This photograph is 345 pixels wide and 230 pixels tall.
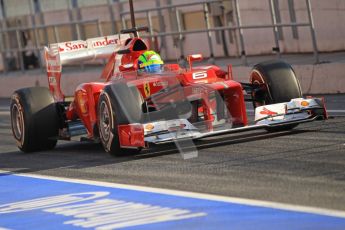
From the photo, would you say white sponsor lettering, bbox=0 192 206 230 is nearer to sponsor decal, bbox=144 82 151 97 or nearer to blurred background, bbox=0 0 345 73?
sponsor decal, bbox=144 82 151 97

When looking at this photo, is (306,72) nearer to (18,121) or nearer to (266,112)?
(18,121)

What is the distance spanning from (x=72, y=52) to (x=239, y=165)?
4.98 m

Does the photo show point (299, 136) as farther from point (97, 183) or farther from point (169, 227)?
point (169, 227)

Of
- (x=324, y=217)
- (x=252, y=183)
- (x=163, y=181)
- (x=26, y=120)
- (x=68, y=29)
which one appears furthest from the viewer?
(x=68, y=29)

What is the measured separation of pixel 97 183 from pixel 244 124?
219 cm

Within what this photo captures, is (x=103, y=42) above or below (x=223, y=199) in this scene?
above

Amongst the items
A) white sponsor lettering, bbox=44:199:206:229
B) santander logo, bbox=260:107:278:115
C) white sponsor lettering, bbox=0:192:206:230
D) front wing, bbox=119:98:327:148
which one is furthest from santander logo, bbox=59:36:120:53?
white sponsor lettering, bbox=44:199:206:229

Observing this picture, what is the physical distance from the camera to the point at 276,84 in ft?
42.1

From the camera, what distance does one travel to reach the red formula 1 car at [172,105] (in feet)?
39.4

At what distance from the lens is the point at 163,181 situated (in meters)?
10.3

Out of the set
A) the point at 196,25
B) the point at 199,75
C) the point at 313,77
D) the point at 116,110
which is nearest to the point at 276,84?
the point at 199,75

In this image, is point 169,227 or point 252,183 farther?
point 252,183

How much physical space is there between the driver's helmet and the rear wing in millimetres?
1265

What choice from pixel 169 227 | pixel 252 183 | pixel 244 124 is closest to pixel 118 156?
pixel 244 124
